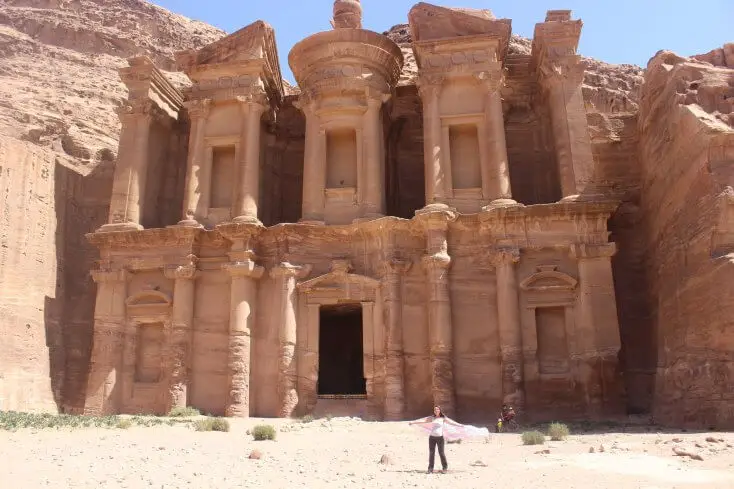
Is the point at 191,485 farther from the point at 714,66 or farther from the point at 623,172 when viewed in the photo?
the point at 623,172

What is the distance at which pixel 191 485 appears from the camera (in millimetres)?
8273

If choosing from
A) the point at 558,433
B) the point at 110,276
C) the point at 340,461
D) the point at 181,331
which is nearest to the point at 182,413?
the point at 181,331

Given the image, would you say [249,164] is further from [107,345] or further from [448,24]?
[448,24]

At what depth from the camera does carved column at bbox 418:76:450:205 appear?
64.5 ft

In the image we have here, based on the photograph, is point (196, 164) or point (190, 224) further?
point (196, 164)

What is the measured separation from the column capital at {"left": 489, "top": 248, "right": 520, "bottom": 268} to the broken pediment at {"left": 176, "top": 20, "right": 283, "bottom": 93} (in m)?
9.98

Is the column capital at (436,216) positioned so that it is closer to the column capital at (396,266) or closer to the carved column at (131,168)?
the column capital at (396,266)

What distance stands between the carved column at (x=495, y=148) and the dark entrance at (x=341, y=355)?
7.50 metres

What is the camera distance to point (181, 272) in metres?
19.7

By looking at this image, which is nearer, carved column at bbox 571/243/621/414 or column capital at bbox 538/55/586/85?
carved column at bbox 571/243/621/414

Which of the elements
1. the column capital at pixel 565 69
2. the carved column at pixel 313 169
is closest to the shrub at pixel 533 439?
the carved column at pixel 313 169

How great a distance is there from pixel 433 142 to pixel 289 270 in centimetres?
587

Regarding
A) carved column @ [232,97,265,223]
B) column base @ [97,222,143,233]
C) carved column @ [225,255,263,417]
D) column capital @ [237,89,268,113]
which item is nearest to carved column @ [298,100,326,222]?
Result: column capital @ [237,89,268,113]

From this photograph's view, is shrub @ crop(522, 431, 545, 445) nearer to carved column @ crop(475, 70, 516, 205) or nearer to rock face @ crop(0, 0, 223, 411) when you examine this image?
carved column @ crop(475, 70, 516, 205)
